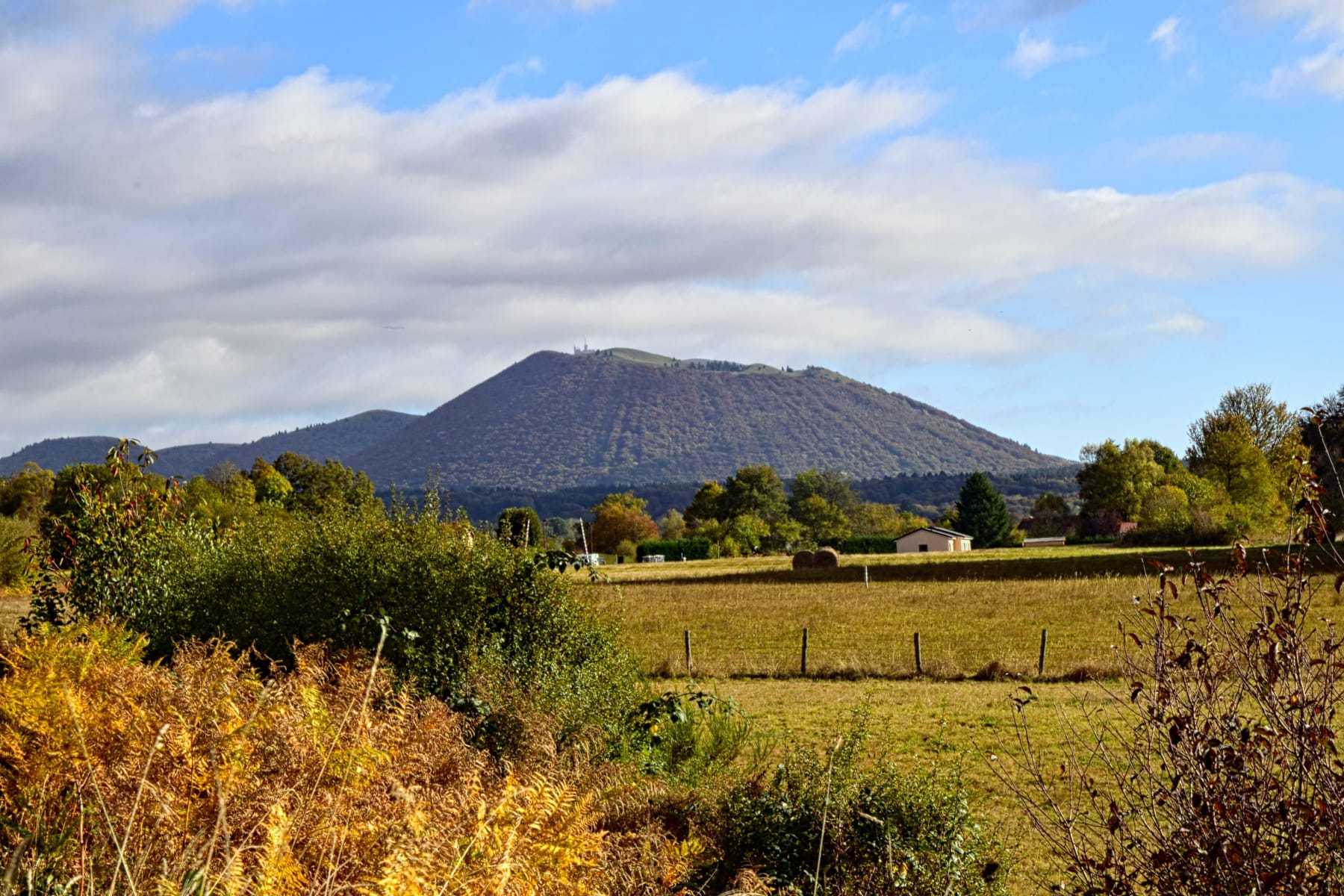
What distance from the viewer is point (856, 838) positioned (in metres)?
6.92

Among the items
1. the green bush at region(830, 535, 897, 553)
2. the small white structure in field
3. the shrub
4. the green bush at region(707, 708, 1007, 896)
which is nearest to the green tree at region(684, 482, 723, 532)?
the small white structure in field

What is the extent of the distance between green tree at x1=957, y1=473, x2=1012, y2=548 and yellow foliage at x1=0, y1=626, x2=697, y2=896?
341ft

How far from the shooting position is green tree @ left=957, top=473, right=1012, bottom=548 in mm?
106438

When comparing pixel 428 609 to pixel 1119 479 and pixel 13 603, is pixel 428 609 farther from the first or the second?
pixel 1119 479

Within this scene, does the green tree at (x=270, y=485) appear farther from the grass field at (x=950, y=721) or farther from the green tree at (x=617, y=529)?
the grass field at (x=950, y=721)

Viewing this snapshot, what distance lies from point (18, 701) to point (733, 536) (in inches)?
3810

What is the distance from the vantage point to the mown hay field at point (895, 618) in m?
23.9

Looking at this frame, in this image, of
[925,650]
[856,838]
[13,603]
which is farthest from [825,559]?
[856,838]

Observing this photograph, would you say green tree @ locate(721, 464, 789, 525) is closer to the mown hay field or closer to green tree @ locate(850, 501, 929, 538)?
green tree @ locate(850, 501, 929, 538)

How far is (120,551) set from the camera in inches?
493

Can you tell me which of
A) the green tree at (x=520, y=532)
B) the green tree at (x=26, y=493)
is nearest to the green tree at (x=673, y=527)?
the green tree at (x=26, y=493)

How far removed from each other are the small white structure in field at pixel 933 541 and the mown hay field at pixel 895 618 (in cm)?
4818

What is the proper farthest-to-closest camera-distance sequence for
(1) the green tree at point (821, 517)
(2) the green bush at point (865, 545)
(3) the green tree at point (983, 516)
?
(1) the green tree at point (821, 517), (3) the green tree at point (983, 516), (2) the green bush at point (865, 545)

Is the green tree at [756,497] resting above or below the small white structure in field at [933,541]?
above
